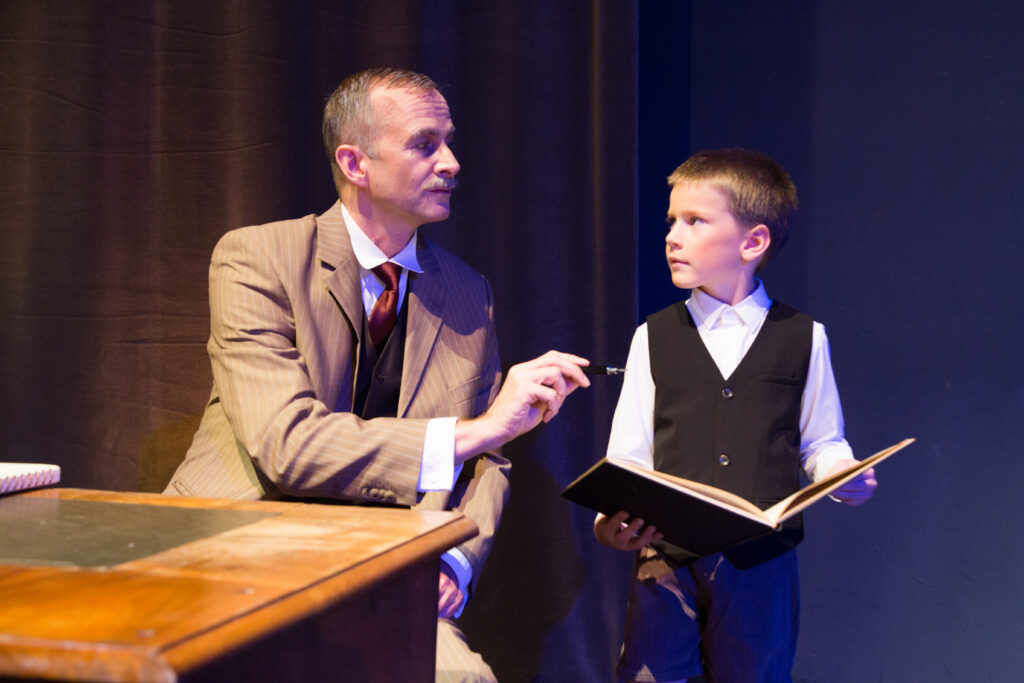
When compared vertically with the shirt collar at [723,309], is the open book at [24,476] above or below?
below

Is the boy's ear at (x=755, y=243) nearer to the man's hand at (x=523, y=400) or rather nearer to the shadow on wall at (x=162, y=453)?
the man's hand at (x=523, y=400)

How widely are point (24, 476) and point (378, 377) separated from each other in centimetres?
65

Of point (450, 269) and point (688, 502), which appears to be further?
point (450, 269)

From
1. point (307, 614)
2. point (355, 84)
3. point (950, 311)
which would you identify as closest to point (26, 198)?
point (355, 84)

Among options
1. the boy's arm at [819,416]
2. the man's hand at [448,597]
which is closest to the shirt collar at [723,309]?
the boy's arm at [819,416]

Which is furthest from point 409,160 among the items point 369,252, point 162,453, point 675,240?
point 162,453

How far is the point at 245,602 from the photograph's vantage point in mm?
655

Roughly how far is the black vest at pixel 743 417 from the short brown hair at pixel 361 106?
687 millimetres

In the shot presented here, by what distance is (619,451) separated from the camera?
5.32 feet

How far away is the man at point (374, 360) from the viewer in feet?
4.73

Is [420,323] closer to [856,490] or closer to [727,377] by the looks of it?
[727,377]

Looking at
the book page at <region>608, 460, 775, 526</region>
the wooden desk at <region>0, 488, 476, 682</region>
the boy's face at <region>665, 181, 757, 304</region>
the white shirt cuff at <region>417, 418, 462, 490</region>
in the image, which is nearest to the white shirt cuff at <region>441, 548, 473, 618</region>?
the white shirt cuff at <region>417, 418, 462, 490</region>

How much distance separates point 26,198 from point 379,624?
4.88 feet

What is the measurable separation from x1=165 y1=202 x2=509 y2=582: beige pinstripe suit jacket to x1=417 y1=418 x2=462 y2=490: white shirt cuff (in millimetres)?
19
